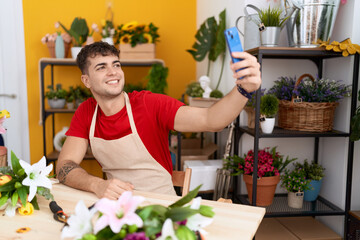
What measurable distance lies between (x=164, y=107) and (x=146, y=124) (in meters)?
0.12

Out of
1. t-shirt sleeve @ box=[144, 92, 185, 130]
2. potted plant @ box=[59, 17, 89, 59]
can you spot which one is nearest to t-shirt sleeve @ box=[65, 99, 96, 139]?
t-shirt sleeve @ box=[144, 92, 185, 130]

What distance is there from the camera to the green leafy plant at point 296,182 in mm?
2186

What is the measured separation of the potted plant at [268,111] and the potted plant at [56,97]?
77.9 inches

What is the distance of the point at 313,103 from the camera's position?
200 cm

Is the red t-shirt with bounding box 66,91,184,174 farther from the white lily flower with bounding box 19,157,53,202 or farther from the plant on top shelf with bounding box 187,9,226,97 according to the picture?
the plant on top shelf with bounding box 187,9,226,97

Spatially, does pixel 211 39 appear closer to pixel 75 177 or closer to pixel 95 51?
pixel 95 51

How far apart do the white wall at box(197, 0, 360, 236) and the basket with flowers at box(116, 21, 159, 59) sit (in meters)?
0.87

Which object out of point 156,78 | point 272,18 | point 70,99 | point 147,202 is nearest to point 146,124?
point 147,202

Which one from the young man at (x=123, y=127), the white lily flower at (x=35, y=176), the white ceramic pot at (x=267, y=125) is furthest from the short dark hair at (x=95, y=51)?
the white ceramic pot at (x=267, y=125)

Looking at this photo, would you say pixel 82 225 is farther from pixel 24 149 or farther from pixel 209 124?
pixel 24 149

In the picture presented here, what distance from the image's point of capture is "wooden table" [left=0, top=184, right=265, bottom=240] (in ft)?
3.16

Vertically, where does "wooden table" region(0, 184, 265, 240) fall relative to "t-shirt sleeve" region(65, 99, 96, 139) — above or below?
below

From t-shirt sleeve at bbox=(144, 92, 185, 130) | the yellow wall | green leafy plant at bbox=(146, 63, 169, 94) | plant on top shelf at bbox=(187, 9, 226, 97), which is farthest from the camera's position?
the yellow wall

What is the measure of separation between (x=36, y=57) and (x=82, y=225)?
10.5 ft
